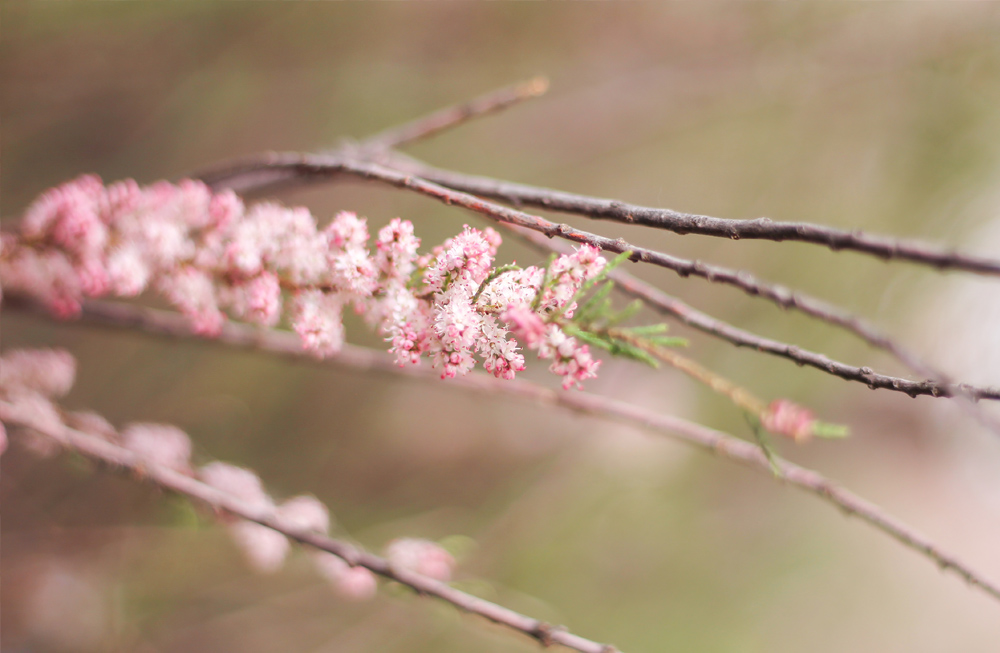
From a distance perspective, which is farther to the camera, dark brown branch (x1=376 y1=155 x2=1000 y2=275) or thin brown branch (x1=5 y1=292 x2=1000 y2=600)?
thin brown branch (x1=5 y1=292 x2=1000 y2=600)

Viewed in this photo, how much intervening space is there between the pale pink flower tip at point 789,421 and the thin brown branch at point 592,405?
0.03 m

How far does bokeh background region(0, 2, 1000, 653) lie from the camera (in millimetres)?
984

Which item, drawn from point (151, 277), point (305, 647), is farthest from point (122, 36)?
point (305, 647)

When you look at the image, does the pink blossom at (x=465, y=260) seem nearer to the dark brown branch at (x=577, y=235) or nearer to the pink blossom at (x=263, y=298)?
the dark brown branch at (x=577, y=235)

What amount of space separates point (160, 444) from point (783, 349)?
77 cm

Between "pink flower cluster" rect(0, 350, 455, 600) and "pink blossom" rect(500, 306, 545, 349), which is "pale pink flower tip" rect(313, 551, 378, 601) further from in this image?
"pink blossom" rect(500, 306, 545, 349)

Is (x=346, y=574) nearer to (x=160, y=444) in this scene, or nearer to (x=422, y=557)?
(x=422, y=557)

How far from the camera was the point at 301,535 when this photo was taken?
1.39ft

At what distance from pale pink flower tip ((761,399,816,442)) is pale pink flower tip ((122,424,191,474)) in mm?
643

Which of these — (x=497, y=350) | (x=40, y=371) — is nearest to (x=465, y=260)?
(x=497, y=350)

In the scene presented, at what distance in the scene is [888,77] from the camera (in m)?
1.60

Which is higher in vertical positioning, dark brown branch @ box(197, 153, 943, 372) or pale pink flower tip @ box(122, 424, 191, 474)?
dark brown branch @ box(197, 153, 943, 372)

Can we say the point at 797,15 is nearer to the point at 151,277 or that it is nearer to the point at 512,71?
the point at 512,71

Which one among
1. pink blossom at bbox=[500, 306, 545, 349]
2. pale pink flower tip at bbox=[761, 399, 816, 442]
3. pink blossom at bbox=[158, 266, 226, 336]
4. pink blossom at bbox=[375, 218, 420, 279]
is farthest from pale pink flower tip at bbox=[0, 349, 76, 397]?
pale pink flower tip at bbox=[761, 399, 816, 442]
